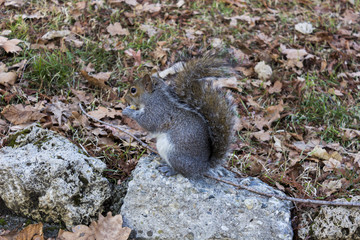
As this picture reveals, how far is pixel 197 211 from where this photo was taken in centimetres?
237

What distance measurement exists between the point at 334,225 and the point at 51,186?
1.69 meters

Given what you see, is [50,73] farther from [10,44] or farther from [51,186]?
[51,186]

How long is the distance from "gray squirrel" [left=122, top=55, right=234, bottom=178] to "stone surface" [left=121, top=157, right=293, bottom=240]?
11cm

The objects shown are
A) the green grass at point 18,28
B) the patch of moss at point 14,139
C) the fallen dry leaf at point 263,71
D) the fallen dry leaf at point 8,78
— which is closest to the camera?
the patch of moss at point 14,139

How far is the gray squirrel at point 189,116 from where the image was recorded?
7.38ft

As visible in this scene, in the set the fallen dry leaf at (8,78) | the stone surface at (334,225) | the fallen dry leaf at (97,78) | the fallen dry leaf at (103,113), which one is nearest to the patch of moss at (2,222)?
the fallen dry leaf at (103,113)

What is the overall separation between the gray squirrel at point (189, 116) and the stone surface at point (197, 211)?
4.3 inches

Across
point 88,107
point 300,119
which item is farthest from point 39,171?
point 300,119

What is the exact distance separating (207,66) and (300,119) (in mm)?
1826

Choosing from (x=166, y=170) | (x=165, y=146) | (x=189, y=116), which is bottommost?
(x=166, y=170)

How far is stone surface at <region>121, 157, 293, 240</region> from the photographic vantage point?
2.32 metres

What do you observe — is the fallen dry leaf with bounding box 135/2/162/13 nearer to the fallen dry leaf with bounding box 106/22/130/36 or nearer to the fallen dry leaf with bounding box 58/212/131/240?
Answer: the fallen dry leaf with bounding box 106/22/130/36

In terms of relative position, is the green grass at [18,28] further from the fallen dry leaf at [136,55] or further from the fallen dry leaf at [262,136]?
the fallen dry leaf at [262,136]

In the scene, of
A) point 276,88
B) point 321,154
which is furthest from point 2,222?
point 276,88
